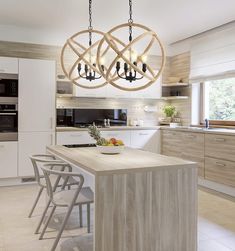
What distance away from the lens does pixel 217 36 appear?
5.00m

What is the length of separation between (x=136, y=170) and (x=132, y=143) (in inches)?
131

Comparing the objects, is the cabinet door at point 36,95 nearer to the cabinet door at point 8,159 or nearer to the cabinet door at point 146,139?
the cabinet door at point 8,159

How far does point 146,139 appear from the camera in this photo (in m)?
5.69

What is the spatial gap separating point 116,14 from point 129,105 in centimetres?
212

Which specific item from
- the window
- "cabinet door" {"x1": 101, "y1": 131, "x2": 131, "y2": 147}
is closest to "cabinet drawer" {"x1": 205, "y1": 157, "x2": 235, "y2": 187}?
the window

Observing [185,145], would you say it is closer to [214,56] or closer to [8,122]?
[214,56]

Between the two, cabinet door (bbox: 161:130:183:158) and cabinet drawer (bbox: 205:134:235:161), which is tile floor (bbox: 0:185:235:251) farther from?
cabinet door (bbox: 161:130:183:158)

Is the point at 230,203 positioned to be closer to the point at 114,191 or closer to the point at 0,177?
the point at 114,191

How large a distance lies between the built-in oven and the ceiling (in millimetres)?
1328

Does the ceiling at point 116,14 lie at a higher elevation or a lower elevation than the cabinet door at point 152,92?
higher

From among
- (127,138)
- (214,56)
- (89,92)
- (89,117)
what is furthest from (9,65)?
(214,56)

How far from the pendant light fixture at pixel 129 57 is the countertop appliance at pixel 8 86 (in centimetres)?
143

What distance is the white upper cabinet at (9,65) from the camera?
4754mm

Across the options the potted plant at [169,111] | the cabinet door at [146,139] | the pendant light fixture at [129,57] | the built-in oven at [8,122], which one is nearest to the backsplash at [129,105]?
the potted plant at [169,111]
